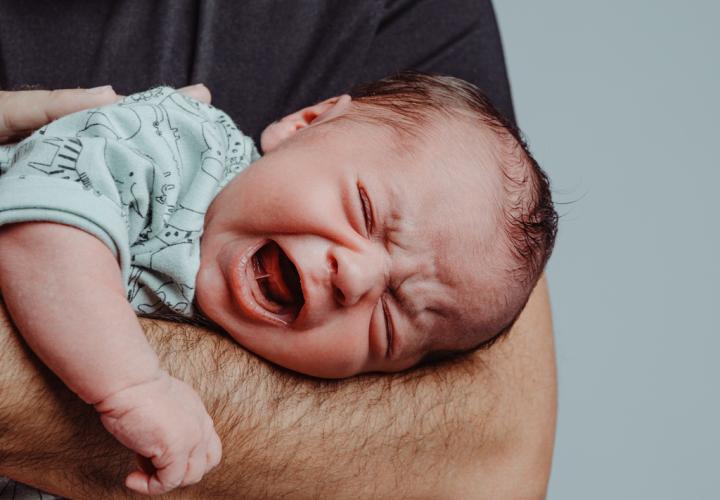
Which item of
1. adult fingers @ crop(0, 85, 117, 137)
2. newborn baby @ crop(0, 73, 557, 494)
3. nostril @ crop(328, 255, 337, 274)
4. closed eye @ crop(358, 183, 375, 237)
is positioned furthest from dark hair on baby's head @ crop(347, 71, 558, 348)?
adult fingers @ crop(0, 85, 117, 137)

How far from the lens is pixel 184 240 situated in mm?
1078

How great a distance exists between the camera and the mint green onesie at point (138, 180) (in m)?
0.91

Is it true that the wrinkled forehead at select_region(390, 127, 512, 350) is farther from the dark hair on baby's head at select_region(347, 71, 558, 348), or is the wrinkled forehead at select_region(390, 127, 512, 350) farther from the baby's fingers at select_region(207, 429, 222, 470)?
the baby's fingers at select_region(207, 429, 222, 470)

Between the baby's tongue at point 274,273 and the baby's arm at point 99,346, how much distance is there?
0.25m

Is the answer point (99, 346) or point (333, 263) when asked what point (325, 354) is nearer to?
point (333, 263)

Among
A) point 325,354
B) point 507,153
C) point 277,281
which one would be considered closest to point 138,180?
point 277,281

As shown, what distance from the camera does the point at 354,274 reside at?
1030 millimetres

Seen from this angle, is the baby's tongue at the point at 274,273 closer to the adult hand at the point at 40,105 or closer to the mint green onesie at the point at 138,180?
the mint green onesie at the point at 138,180

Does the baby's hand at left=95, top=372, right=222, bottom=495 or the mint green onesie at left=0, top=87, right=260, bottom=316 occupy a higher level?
the mint green onesie at left=0, top=87, right=260, bottom=316

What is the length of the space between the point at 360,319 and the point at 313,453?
0.20 m

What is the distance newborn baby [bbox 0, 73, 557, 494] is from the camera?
1.02 meters

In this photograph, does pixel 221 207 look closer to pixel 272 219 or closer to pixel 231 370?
pixel 272 219

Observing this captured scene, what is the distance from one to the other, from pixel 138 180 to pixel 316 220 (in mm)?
229

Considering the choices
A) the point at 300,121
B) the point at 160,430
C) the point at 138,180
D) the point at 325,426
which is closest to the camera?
the point at 160,430
